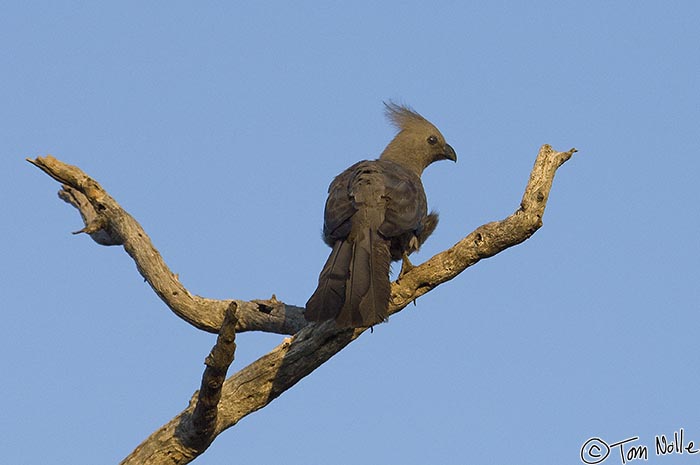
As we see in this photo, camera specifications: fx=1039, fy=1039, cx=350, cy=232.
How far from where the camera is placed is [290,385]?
6863mm

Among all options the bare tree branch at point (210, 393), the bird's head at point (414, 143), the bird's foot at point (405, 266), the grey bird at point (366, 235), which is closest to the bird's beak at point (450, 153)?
the bird's head at point (414, 143)

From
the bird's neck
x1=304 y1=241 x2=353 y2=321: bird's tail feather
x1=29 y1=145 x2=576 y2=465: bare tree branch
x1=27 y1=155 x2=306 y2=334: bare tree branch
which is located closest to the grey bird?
x1=304 y1=241 x2=353 y2=321: bird's tail feather

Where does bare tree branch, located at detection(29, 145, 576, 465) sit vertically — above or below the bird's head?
below

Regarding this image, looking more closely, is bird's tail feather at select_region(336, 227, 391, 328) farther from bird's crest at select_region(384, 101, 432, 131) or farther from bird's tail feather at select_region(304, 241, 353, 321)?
bird's crest at select_region(384, 101, 432, 131)

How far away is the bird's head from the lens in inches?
384

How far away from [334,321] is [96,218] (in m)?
2.19

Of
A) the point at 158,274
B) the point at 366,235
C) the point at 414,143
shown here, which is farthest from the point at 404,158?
the point at 158,274

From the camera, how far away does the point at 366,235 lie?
7281 mm

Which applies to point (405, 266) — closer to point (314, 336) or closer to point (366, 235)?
point (366, 235)

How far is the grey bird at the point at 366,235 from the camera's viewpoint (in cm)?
665

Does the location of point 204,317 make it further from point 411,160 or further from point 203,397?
point 411,160

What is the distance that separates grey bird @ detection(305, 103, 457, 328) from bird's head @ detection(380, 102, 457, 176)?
541mm

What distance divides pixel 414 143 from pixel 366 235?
2719 mm

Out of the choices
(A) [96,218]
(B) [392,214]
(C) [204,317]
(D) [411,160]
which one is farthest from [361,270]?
(D) [411,160]
